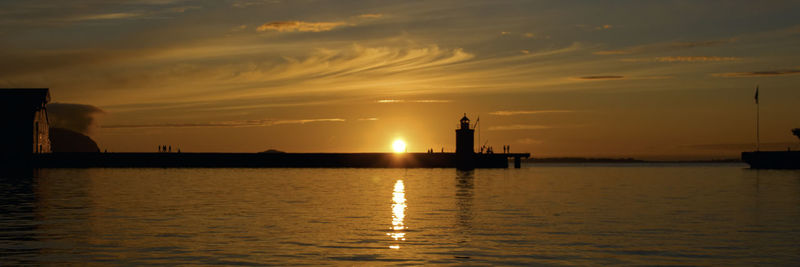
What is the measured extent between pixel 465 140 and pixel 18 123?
5331 cm

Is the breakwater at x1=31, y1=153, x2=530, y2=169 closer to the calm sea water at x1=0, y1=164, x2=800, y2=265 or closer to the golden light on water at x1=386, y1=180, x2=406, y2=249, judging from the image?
the golden light on water at x1=386, y1=180, x2=406, y2=249

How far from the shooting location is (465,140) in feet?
351

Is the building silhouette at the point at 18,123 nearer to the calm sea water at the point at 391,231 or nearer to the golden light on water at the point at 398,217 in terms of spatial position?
the calm sea water at the point at 391,231

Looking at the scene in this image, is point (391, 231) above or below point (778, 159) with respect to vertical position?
below

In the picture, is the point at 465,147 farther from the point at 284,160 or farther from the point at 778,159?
the point at 778,159

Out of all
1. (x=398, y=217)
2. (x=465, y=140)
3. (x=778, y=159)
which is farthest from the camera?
(x=778, y=159)

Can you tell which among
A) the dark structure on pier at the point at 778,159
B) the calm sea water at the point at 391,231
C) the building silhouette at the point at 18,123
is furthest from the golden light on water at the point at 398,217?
the dark structure on pier at the point at 778,159

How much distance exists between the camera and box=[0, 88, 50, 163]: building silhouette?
94.3m

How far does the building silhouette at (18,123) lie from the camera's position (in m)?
94.3

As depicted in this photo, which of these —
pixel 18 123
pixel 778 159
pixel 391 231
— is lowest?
pixel 391 231

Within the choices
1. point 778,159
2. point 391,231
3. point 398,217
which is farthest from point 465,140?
point 391,231

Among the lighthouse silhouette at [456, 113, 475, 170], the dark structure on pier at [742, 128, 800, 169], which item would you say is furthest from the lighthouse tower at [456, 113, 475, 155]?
the dark structure on pier at [742, 128, 800, 169]

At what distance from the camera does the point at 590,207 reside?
3616 cm

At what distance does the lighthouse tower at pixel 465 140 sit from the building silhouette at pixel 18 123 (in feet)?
166
